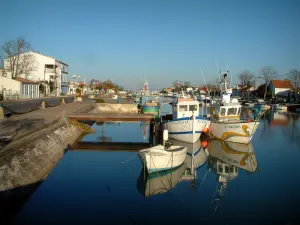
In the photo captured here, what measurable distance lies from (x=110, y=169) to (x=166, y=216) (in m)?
7.89

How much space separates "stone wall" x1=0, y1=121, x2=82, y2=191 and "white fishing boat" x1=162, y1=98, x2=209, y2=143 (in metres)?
10.4

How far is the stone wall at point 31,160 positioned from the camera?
13625 millimetres

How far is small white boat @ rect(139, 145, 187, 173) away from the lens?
664 inches

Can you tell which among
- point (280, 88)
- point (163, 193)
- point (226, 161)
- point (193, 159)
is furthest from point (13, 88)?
point (280, 88)

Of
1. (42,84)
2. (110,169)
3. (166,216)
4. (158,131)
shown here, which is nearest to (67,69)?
(42,84)

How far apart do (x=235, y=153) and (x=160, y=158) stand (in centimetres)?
1154

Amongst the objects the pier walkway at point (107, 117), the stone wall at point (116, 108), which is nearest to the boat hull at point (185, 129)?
the pier walkway at point (107, 117)

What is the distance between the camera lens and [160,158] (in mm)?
17234

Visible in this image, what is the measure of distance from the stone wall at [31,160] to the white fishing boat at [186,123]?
10374 millimetres

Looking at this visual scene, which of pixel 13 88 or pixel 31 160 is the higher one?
pixel 13 88

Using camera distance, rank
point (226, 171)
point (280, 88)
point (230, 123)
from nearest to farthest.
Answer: point (226, 171) → point (230, 123) → point (280, 88)

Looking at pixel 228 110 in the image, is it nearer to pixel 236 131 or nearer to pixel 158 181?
pixel 236 131

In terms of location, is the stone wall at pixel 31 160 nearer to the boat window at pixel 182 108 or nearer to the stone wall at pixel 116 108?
the boat window at pixel 182 108

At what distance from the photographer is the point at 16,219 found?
1204cm
